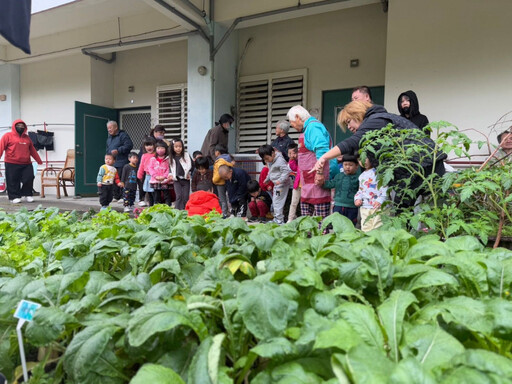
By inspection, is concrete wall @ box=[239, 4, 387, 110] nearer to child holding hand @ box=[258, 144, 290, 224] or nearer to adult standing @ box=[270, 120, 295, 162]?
adult standing @ box=[270, 120, 295, 162]

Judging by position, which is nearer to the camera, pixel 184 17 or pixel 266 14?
pixel 266 14

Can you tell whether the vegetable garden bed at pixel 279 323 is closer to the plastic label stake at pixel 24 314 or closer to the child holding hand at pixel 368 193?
the plastic label stake at pixel 24 314

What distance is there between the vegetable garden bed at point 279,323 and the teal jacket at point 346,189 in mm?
3237

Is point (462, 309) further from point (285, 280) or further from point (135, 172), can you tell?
point (135, 172)

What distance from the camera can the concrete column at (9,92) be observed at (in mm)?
10742

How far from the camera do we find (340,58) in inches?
294

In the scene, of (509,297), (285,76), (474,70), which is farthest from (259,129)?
(509,297)

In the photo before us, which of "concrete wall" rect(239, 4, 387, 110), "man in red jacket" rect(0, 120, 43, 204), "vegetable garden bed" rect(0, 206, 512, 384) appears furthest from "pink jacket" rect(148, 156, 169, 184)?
"vegetable garden bed" rect(0, 206, 512, 384)

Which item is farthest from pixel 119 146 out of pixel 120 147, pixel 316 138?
pixel 316 138

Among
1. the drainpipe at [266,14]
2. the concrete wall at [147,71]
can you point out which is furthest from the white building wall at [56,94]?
the drainpipe at [266,14]

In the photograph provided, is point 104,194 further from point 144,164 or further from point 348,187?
point 348,187

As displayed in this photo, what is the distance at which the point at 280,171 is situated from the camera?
221 inches

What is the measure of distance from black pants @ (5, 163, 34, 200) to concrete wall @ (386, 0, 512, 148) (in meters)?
7.42

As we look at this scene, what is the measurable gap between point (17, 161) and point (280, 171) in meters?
5.86
